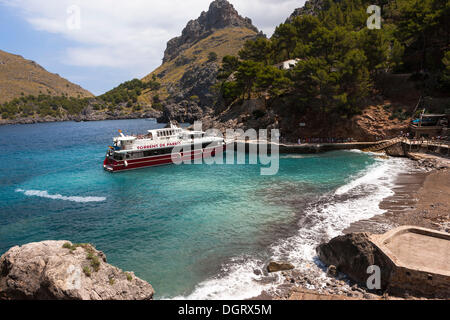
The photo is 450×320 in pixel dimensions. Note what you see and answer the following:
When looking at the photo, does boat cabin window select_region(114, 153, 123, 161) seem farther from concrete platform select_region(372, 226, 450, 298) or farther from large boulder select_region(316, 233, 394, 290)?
concrete platform select_region(372, 226, 450, 298)

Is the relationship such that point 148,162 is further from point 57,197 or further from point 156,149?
point 57,197

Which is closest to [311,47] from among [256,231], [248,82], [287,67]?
[287,67]

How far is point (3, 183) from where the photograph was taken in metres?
40.6

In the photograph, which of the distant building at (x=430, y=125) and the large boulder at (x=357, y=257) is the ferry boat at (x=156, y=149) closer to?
the distant building at (x=430, y=125)

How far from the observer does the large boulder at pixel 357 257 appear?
13.4 m

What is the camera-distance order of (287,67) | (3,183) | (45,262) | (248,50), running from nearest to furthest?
(45,262) < (3,183) < (287,67) < (248,50)

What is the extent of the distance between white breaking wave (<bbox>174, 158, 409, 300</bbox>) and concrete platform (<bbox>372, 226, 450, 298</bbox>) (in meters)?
4.02

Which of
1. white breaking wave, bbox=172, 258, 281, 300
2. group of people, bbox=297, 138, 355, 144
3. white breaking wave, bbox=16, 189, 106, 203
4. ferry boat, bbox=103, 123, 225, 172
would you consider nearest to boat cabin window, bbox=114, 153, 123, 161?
ferry boat, bbox=103, 123, 225, 172

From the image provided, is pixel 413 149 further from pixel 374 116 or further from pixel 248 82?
pixel 248 82

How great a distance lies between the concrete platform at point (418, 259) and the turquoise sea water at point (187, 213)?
602 cm

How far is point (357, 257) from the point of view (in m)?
14.7

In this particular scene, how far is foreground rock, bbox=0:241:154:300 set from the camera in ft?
35.0
